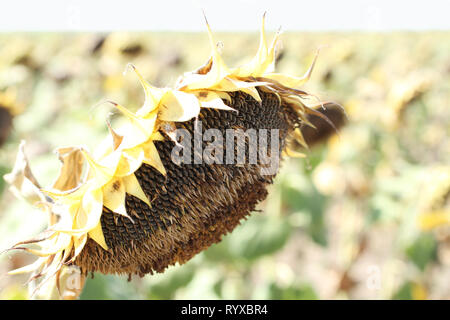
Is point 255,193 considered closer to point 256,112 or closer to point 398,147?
point 256,112

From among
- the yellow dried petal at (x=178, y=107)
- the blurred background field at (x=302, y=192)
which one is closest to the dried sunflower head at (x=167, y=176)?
the yellow dried petal at (x=178, y=107)

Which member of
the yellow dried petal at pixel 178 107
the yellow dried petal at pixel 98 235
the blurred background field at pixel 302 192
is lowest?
the blurred background field at pixel 302 192

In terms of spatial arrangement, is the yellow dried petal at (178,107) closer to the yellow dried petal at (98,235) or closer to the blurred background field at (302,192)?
the yellow dried petal at (98,235)

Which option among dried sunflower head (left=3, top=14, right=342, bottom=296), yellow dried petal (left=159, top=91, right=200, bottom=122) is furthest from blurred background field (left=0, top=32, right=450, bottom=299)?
yellow dried petal (left=159, top=91, right=200, bottom=122)

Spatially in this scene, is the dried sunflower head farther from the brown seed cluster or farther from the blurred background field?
the blurred background field
